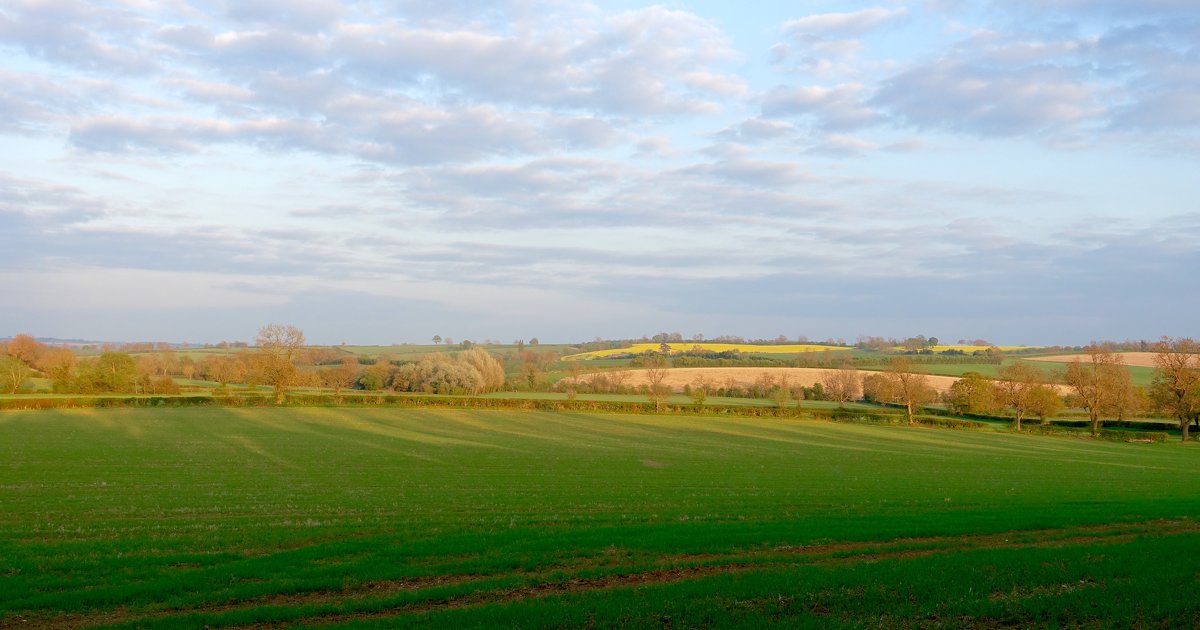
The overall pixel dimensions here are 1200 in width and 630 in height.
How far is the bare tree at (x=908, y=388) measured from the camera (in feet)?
323

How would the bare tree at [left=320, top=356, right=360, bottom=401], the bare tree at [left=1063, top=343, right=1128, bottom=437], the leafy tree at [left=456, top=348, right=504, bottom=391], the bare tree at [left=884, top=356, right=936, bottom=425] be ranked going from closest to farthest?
the bare tree at [left=1063, top=343, right=1128, bottom=437], the bare tree at [left=884, top=356, right=936, bottom=425], the bare tree at [left=320, top=356, right=360, bottom=401], the leafy tree at [left=456, top=348, right=504, bottom=391]

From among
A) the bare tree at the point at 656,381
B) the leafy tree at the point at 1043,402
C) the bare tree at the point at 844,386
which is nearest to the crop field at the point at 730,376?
the bare tree at the point at 656,381

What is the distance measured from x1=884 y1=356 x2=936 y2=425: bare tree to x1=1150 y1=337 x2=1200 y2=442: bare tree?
24551 mm

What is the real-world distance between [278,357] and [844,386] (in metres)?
83.3

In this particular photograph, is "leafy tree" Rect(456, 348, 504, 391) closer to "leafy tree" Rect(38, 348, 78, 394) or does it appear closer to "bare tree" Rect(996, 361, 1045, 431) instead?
"leafy tree" Rect(38, 348, 78, 394)

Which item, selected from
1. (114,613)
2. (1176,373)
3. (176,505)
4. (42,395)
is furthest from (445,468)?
(1176,373)

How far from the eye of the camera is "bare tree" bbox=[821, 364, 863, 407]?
120 m

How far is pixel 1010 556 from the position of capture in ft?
48.4

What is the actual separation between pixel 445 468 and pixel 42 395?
7878 cm

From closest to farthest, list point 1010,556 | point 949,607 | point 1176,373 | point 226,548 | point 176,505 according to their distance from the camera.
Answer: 1. point 949,607
2. point 1010,556
3. point 226,548
4. point 176,505
5. point 1176,373

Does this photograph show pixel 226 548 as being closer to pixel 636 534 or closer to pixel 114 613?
pixel 114 613

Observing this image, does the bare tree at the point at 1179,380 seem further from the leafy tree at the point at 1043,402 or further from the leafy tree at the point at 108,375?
the leafy tree at the point at 108,375

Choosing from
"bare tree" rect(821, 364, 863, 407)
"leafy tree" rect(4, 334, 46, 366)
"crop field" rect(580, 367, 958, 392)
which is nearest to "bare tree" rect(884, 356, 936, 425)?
"bare tree" rect(821, 364, 863, 407)

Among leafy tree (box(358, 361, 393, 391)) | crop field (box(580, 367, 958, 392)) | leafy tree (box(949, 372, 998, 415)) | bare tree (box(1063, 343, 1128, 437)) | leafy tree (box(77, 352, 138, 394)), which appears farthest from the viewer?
crop field (box(580, 367, 958, 392))
